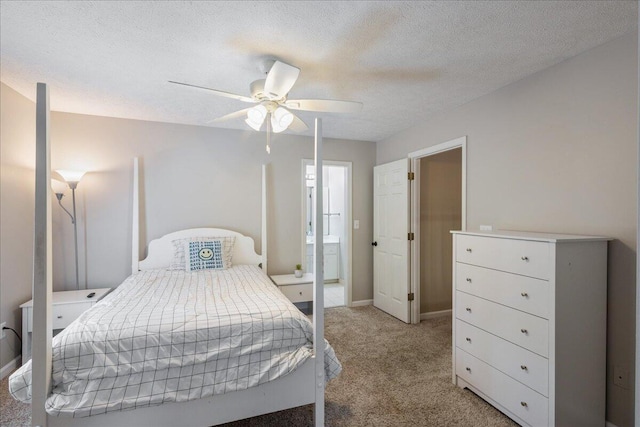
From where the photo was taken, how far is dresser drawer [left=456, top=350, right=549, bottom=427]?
1735 millimetres

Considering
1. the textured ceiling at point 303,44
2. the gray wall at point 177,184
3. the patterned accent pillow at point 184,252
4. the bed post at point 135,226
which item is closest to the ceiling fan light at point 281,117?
the textured ceiling at point 303,44

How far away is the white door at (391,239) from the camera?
3.65m

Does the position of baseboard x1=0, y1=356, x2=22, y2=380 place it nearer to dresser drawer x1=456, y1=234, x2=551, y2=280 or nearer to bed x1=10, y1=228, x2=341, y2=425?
bed x1=10, y1=228, x2=341, y2=425

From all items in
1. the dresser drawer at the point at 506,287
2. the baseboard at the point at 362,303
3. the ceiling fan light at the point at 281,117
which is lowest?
the baseboard at the point at 362,303

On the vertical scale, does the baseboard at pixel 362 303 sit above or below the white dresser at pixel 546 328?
below

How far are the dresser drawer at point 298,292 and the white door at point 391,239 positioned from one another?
1.14 metres

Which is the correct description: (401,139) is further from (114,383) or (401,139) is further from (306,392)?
(114,383)

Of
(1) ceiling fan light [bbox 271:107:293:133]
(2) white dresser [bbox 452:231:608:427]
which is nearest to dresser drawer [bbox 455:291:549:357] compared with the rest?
(2) white dresser [bbox 452:231:608:427]

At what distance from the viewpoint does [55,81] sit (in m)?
2.41

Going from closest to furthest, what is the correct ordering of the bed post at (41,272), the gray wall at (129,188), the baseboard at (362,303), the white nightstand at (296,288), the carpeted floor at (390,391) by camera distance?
1. the bed post at (41,272)
2. the carpeted floor at (390,391)
3. the gray wall at (129,188)
4. the white nightstand at (296,288)
5. the baseboard at (362,303)

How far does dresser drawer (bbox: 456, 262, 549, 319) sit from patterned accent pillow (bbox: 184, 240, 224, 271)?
2.42 m

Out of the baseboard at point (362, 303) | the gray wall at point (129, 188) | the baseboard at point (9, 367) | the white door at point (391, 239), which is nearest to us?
the baseboard at point (9, 367)

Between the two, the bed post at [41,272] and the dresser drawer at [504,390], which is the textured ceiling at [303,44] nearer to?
the bed post at [41,272]

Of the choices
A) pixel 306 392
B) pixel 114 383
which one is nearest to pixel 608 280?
pixel 306 392
